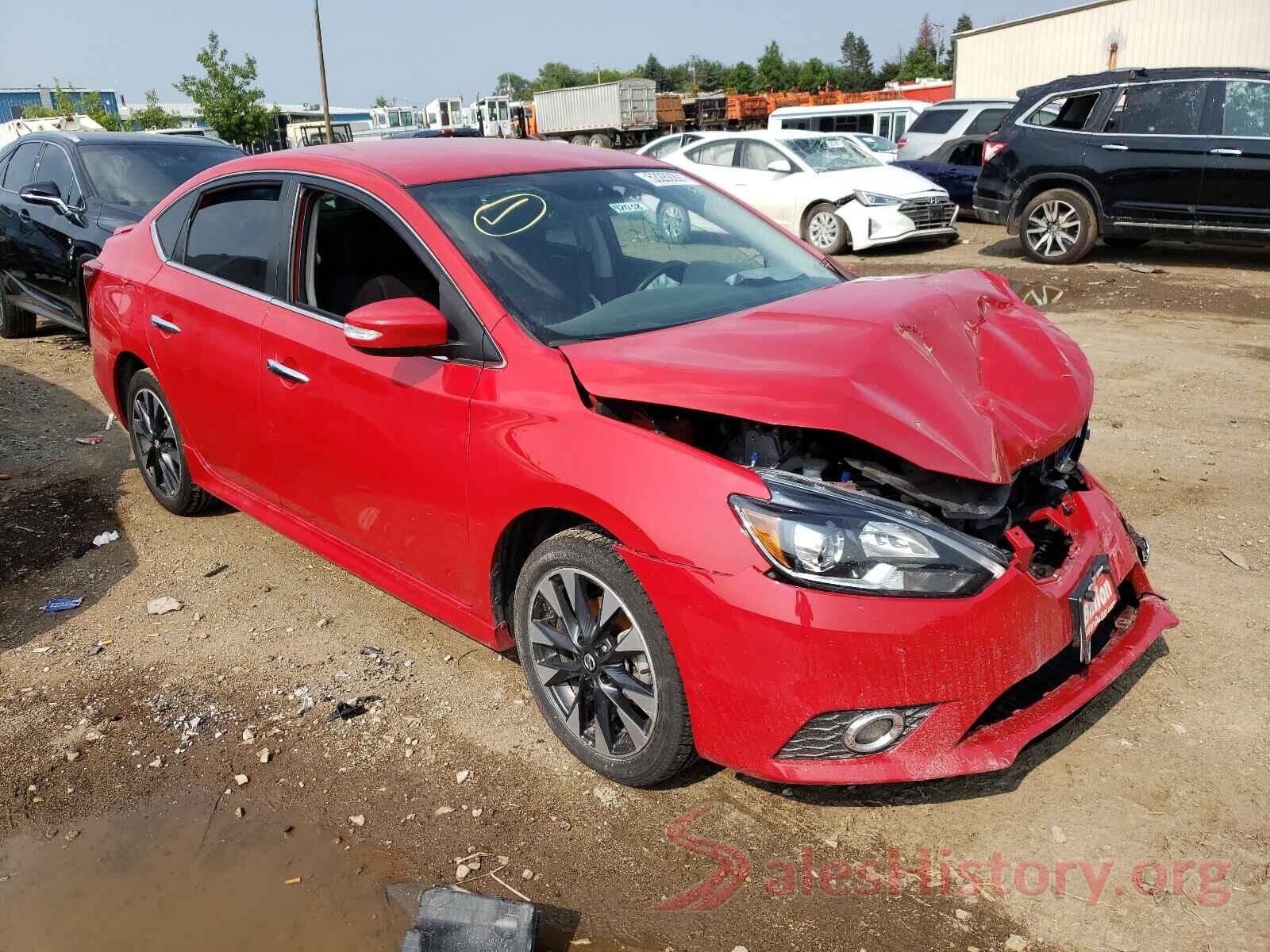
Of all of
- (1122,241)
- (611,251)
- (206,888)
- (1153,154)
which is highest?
(1153,154)

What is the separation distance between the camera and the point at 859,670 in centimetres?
250

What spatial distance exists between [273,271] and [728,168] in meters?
11.1

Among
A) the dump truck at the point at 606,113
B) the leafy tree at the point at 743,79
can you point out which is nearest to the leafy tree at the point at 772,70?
the leafy tree at the point at 743,79

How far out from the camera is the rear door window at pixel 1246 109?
33.2ft

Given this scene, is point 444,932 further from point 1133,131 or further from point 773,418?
point 1133,131

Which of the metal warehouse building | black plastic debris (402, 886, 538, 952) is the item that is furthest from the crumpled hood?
the metal warehouse building

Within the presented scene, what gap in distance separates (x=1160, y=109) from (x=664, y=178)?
887cm

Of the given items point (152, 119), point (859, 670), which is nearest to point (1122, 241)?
point (859, 670)

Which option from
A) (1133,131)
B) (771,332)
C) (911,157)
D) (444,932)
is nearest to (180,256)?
(771,332)

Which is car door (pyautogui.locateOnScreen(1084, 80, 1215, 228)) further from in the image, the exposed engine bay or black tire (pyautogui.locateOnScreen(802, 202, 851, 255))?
the exposed engine bay

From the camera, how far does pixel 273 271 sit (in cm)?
394

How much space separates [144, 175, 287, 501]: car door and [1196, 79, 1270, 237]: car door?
9.68 m

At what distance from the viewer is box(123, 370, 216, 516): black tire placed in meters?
4.86

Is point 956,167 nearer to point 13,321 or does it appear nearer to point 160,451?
point 13,321
